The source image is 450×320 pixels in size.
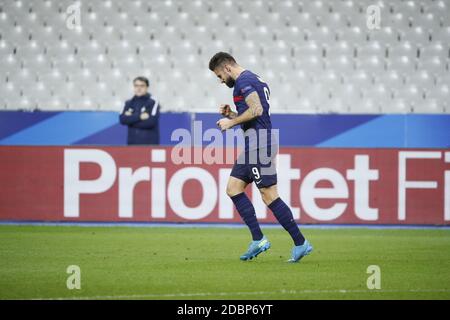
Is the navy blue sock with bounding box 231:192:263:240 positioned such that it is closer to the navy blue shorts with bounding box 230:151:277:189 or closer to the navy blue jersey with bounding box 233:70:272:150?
the navy blue shorts with bounding box 230:151:277:189

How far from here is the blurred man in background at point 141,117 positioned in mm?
13570

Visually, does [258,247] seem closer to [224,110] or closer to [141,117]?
[224,110]

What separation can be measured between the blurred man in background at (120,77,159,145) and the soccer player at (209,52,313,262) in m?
5.16

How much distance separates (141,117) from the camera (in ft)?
44.6

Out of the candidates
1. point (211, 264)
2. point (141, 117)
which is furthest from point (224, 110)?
point (141, 117)

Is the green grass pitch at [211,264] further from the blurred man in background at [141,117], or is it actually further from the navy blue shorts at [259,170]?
the blurred man in background at [141,117]

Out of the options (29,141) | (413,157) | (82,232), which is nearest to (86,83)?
(29,141)

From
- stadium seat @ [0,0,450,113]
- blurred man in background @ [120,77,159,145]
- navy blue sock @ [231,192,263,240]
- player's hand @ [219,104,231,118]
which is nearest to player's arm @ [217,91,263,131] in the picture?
player's hand @ [219,104,231,118]

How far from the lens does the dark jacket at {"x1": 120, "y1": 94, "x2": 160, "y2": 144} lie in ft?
44.6

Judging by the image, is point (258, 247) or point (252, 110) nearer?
point (252, 110)

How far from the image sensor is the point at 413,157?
12.6 meters

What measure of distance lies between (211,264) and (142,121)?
564 centimetres
